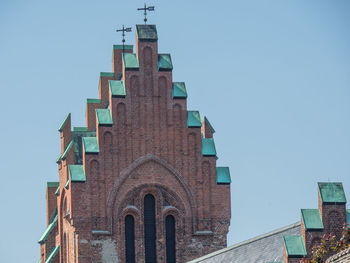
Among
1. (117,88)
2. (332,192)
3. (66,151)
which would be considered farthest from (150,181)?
(332,192)

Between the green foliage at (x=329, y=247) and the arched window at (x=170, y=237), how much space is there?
1977 cm

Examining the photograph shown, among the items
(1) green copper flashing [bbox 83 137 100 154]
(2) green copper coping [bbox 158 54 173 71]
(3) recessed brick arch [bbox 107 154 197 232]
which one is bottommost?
(3) recessed brick arch [bbox 107 154 197 232]

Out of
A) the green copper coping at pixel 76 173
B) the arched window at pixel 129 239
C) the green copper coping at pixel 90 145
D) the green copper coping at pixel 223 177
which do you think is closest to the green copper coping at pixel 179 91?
the green copper coping at pixel 223 177

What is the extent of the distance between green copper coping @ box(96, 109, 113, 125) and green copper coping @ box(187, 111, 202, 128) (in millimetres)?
3435

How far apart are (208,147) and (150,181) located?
3049 mm

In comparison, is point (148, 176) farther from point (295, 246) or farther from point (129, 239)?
point (295, 246)

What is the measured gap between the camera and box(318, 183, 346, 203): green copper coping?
56344 millimetres

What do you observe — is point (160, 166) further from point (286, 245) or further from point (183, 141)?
point (286, 245)

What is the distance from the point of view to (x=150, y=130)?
7456cm

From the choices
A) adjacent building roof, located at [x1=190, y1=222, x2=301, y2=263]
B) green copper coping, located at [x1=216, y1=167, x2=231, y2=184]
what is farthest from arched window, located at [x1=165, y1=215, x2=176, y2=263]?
adjacent building roof, located at [x1=190, y1=222, x2=301, y2=263]

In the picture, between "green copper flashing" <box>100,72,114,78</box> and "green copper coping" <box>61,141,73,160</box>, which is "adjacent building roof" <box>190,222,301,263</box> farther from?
"green copper flashing" <box>100,72,114,78</box>

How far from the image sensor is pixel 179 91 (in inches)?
2955

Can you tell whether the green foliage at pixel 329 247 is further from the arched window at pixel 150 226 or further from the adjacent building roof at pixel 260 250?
the arched window at pixel 150 226

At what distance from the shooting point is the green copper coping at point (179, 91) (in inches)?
2950
